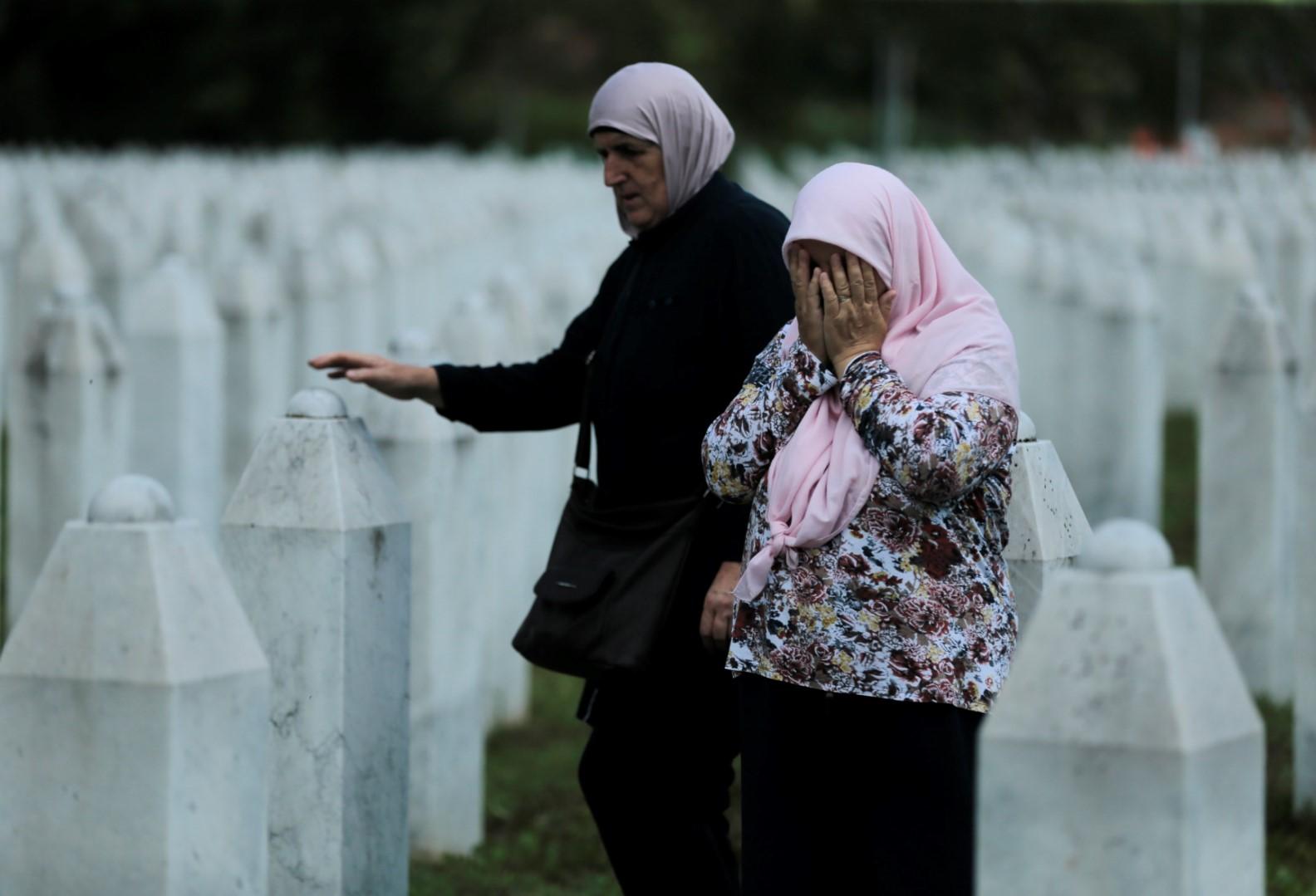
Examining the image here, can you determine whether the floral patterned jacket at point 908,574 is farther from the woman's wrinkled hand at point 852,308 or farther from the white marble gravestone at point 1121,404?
the white marble gravestone at point 1121,404

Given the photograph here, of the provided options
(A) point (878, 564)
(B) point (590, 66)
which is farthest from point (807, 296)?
(B) point (590, 66)

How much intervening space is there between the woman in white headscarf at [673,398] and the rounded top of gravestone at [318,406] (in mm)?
549

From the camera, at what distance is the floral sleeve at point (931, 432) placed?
351cm

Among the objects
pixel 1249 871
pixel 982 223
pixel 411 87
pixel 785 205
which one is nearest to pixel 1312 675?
pixel 1249 871

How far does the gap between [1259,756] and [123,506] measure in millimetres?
1771

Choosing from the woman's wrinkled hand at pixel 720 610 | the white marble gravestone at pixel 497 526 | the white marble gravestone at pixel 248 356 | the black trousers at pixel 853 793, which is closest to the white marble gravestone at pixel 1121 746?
the black trousers at pixel 853 793

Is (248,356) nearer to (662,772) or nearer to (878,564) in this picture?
(662,772)

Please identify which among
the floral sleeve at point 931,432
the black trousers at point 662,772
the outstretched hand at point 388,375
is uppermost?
the outstretched hand at point 388,375

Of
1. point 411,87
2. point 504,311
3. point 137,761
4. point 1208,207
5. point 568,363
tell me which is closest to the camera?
point 137,761

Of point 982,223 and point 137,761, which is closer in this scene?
point 137,761

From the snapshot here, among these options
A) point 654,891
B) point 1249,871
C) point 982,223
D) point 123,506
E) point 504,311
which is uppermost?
point 982,223

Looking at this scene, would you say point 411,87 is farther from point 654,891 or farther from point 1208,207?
point 654,891

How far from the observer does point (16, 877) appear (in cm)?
359

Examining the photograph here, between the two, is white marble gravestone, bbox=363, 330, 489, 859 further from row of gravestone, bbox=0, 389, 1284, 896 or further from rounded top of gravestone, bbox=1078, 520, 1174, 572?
rounded top of gravestone, bbox=1078, 520, 1174, 572
